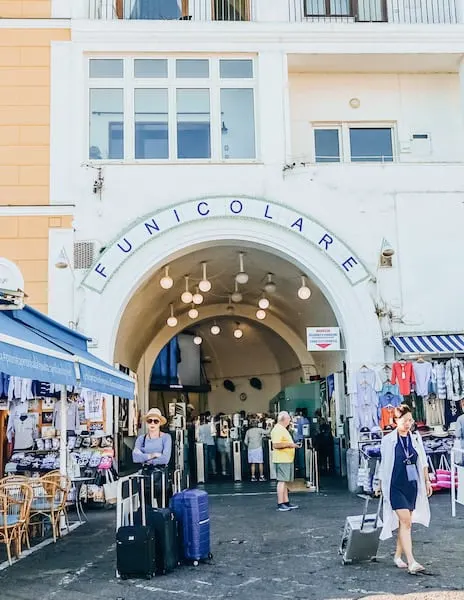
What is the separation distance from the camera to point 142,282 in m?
13.6

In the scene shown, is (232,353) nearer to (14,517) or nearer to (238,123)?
(238,123)

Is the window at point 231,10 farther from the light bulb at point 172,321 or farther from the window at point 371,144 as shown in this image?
the light bulb at point 172,321

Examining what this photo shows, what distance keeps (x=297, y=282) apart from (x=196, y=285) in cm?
297

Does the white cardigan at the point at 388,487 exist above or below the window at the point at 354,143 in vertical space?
below

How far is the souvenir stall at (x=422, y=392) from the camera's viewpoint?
1287 cm

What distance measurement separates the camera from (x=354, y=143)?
14.9 metres

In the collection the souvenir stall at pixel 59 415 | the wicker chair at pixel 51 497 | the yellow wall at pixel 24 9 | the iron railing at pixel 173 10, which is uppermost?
the iron railing at pixel 173 10

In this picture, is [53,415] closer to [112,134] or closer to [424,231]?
[112,134]

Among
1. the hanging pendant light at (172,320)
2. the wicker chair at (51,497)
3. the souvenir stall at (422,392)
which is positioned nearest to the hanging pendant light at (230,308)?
the hanging pendant light at (172,320)

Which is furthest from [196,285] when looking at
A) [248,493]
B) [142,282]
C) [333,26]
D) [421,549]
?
[421,549]

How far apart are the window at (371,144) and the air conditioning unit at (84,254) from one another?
18.5ft

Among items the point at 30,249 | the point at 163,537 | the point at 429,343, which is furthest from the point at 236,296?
the point at 163,537

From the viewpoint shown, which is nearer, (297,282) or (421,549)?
(421,549)

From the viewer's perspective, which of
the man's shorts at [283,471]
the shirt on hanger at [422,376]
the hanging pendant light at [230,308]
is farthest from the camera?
the hanging pendant light at [230,308]
